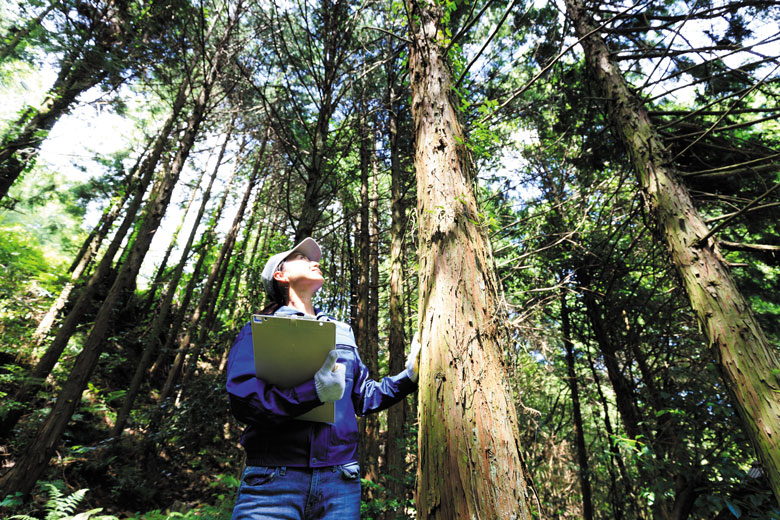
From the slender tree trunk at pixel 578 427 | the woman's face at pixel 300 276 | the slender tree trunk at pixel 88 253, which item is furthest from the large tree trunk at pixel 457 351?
the slender tree trunk at pixel 88 253

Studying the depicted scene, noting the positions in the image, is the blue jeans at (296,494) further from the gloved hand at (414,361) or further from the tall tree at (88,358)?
the tall tree at (88,358)

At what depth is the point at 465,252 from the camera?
1.64 meters

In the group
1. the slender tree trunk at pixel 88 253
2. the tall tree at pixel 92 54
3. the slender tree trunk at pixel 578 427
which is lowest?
the slender tree trunk at pixel 578 427

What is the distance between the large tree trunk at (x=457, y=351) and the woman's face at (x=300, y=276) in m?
0.82

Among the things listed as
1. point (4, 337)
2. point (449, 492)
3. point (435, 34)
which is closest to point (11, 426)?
point (4, 337)

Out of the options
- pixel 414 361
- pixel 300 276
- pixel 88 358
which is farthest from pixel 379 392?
pixel 88 358

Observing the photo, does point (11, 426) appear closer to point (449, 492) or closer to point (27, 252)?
point (27, 252)

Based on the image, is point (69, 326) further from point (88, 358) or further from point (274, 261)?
point (274, 261)

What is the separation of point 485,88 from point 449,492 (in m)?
6.72

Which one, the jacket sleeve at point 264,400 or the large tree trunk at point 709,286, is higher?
the large tree trunk at point 709,286

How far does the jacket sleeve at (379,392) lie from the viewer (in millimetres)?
1896

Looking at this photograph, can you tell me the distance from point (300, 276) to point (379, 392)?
924 mm

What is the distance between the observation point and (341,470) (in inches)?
65.5

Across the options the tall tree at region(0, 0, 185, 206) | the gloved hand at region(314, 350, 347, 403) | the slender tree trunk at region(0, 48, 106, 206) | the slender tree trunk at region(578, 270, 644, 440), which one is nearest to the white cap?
the gloved hand at region(314, 350, 347, 403)
